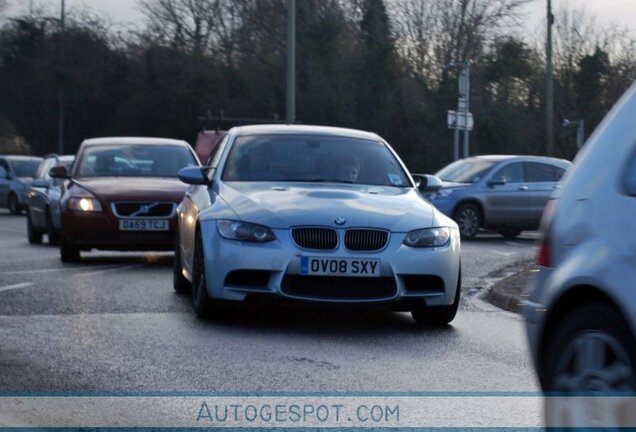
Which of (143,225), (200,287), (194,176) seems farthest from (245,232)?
(143,225)

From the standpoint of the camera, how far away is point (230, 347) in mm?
8734

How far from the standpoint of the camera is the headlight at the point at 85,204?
15477 mm

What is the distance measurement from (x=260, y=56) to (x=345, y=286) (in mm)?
49119

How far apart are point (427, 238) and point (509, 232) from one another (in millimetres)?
16028

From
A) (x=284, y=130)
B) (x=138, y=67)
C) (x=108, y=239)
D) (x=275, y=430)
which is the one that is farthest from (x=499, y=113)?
(x=275, y=430)

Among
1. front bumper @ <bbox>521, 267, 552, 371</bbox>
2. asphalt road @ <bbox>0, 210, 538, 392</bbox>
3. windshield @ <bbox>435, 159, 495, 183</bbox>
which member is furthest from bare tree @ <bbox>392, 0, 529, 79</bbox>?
front bumper @ <bbox>521, 267, 552, 371</bbox>

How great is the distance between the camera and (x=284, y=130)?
11.6 meters

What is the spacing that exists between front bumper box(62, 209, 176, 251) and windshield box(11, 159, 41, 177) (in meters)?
25.4

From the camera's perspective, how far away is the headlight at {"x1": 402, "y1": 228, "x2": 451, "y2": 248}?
9672 mm

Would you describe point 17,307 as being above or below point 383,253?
below

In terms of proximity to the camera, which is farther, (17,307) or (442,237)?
(17,307)

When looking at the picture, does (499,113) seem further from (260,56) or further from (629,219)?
(629,219)

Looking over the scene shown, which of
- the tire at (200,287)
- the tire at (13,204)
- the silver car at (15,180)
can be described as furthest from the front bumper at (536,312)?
the tire at (13,204)

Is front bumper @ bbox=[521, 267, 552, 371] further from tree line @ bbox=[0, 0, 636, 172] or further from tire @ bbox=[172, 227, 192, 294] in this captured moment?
tree line @ bbox=[0, 0, 636, 172]
